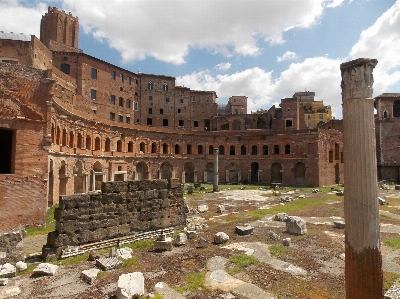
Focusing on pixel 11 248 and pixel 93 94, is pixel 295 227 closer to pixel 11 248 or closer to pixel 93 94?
pixel 11 248

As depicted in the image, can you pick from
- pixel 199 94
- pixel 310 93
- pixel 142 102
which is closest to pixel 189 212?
pixel 142 102

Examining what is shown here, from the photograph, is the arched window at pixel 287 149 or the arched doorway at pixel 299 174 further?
the arched window at pixel 287 149

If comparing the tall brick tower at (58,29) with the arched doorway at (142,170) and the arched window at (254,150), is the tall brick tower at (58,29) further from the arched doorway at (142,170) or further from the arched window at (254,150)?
the arched window at (254,150)

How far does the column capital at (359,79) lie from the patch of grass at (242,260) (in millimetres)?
5894

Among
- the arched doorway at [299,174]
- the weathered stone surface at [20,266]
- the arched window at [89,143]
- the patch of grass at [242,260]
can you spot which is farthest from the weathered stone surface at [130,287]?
the arched doorway at [299,174]

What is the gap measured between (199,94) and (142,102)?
10021mm

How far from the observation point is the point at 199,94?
158 ft

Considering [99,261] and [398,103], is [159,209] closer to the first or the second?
[99,261]

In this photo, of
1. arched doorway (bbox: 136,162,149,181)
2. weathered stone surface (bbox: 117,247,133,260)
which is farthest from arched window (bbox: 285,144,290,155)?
weathered stone surface (bbox: 117,247,133,260)

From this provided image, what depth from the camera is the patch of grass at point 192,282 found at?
7.31 meters

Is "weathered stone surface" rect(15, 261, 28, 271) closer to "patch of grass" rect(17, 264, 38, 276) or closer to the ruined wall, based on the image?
"patch of grass" rect(17, 264, 38, 276)

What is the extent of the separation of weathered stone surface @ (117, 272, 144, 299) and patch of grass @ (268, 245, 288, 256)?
16.2 ft

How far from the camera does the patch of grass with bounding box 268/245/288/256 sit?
994 centimetres

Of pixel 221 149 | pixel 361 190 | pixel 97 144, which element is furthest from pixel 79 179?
pixel 361 190
